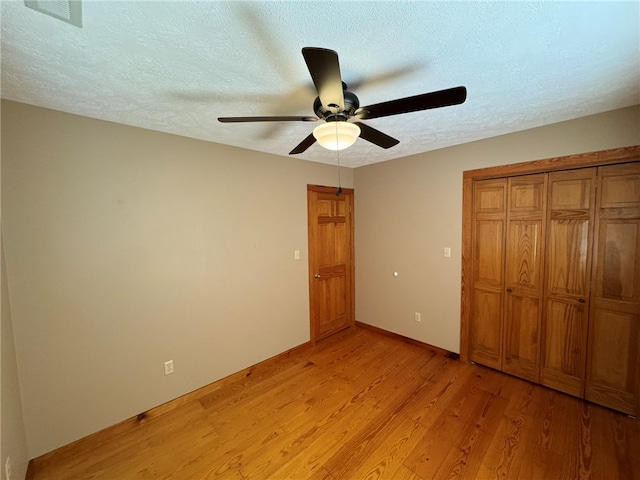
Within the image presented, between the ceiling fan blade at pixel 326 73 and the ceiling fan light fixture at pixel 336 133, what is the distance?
0.28 ft

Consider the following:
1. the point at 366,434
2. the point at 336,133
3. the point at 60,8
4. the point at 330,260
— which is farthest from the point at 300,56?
the point at 330,260

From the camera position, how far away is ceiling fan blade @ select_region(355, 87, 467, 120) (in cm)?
110

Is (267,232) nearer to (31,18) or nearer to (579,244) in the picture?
(31,18)

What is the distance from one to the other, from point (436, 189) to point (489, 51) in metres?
1.84

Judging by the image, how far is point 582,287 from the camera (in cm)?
218

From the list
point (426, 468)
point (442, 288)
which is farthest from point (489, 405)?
point (442, 288)

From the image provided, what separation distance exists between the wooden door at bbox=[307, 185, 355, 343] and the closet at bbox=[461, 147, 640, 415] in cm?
153

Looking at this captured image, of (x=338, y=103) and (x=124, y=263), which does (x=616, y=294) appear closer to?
(x=338, y=103)

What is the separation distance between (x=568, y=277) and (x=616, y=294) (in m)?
0.30

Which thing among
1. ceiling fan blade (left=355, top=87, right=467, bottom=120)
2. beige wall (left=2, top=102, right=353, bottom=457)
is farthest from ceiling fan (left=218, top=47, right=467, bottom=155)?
beige wall (left=2, top=102, right=353, bottom=457)

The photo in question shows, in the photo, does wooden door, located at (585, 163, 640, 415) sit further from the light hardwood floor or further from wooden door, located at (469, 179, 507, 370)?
wooden door, located at (469, 179, 507, 370)

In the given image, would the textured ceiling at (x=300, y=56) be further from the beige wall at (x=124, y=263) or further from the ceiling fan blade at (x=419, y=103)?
the beige wall at (x=124, y=263)

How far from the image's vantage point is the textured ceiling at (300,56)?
38.6 inches

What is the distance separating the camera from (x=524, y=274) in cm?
247
